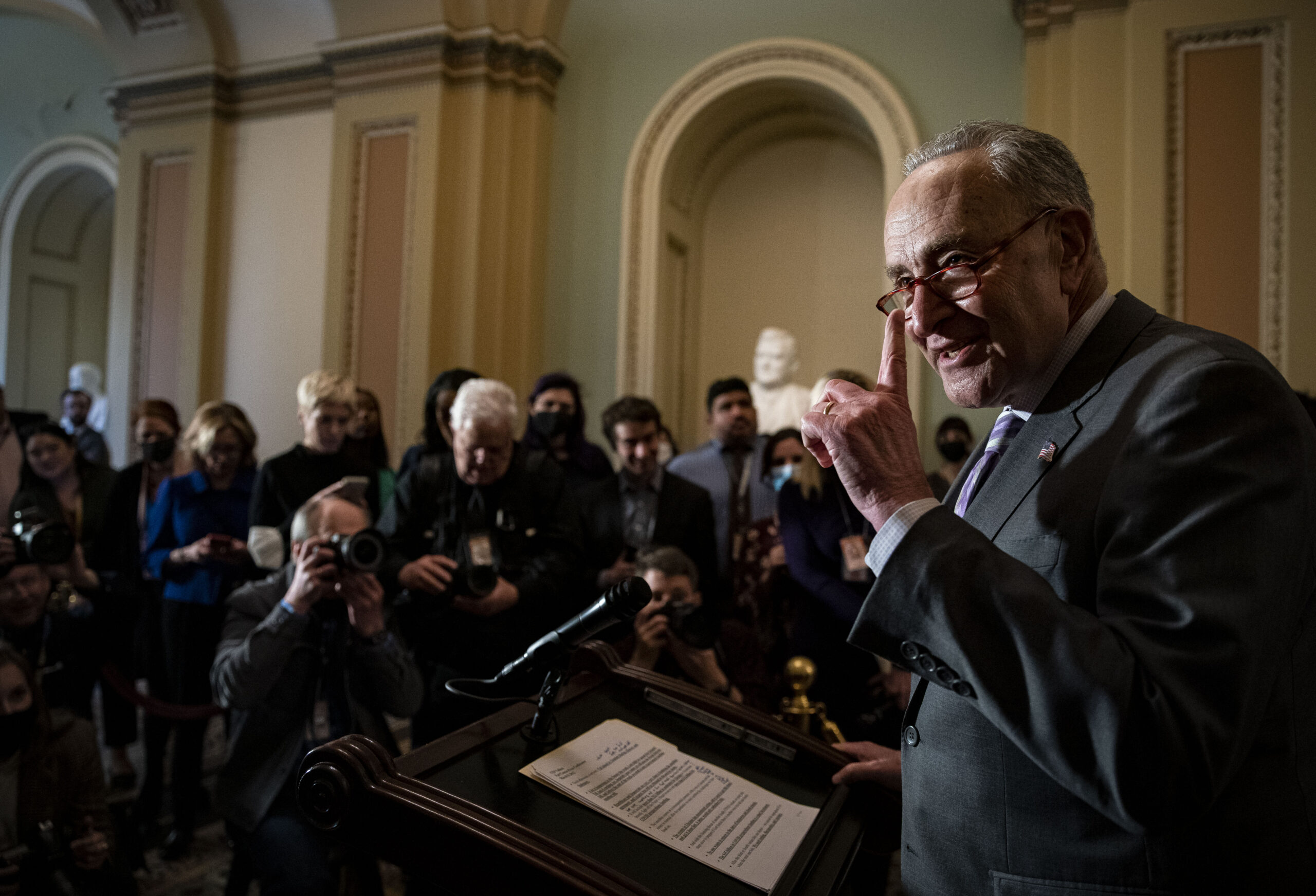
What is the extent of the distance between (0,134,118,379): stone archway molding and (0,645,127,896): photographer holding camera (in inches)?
375

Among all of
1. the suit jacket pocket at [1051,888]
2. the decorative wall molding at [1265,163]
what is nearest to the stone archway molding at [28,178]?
the decorative wall molding at [1265,163]

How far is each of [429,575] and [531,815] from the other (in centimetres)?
149

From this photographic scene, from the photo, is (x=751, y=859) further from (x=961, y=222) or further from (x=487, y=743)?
(x=961, y=222)

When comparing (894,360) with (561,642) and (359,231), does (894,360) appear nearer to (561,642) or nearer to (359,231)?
(561,642)

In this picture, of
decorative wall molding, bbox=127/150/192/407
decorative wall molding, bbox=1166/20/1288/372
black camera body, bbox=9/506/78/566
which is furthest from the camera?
decorative wall molding, bbox=127/150/192/407

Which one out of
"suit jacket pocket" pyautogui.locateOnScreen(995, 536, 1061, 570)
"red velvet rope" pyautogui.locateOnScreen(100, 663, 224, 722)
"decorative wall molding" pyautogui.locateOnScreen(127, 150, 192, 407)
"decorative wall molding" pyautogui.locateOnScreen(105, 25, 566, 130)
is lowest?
"red velvet rope" pyautogui.locateOnScreen(100, 663, 224, 722)

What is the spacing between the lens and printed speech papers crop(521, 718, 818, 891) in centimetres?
113

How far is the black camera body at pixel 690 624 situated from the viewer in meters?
2.54

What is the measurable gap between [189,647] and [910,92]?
513cm

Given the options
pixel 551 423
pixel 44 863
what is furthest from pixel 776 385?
pixel 44 863

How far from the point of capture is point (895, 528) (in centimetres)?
97

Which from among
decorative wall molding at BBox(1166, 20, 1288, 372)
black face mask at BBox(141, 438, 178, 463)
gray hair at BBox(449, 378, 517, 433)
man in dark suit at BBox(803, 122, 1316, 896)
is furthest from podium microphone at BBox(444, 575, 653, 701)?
decorative wall molding at BBox(1166, 20, 1288, 372)

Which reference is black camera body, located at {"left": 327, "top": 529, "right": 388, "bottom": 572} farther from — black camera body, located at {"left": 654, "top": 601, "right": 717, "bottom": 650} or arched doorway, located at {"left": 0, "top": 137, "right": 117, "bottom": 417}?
arched doorway, located at {"left": 0, "top": 137, "right": 117, "bottom": 417}

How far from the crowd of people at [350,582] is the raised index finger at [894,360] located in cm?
64
